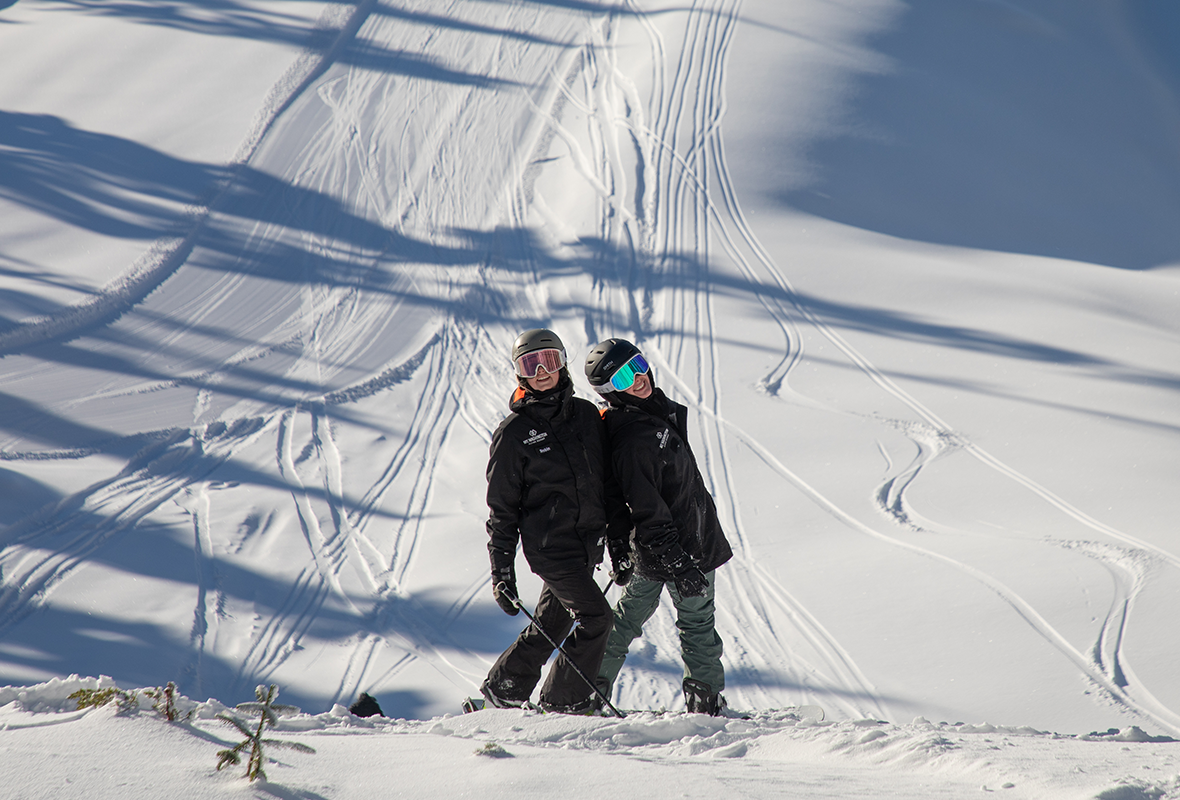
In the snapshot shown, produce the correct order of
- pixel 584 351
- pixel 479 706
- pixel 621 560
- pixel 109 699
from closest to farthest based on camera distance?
1. pixel 109 699
2. pixel 621 560
3. pixel 479 706
4. pixel 584 351

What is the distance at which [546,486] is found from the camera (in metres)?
3.51

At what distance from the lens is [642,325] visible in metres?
9.54

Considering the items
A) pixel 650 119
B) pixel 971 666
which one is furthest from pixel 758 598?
pixel 650 119

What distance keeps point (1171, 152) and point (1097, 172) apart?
198 cm

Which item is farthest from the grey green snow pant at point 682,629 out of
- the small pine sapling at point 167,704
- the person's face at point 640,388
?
the small pine sapling at point 167,704

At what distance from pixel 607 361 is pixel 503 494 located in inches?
28.1

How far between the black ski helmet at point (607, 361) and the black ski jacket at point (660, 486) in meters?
0.15

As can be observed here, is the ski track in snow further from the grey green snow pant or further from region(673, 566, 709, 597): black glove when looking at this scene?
region(673, 566, 709, 597): black glove

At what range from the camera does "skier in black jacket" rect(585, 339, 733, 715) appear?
3.57 meters

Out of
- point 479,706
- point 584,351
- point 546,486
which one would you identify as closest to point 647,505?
point 546,486

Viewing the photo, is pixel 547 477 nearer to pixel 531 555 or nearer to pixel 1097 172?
pixel 531 555

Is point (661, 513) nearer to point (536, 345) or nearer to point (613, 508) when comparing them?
point (613, 508)

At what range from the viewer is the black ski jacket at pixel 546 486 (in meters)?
3.51

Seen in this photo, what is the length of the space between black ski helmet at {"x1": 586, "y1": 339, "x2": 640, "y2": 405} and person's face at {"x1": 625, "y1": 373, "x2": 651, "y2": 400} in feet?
0.22
